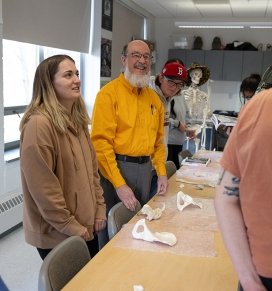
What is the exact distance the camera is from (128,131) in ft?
7.66

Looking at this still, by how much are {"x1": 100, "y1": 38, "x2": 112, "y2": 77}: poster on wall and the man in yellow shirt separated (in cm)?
343

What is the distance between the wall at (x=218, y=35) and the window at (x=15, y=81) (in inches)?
179

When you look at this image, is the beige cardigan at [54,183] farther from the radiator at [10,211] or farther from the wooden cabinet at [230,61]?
the wooden cabinet at [230,61]

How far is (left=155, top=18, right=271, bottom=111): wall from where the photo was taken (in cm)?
801

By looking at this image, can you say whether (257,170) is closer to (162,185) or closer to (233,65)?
(162,185)

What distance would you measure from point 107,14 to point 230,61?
3.22 metres

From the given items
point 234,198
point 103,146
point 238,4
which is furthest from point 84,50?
point 234,198

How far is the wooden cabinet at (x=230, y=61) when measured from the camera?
25.3 feet

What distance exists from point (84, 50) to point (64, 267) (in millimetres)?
4469

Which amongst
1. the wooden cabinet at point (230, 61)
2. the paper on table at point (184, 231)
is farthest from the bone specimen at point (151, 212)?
the wooden cabinet at point (230, 61)

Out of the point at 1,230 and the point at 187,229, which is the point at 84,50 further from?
the point at 187,229

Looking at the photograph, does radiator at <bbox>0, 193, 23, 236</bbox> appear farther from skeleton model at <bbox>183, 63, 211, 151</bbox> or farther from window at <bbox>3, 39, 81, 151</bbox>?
skeleton model at <bbox>183, 63, 211, 151</bbox>

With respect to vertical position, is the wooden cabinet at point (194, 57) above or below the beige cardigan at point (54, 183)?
above

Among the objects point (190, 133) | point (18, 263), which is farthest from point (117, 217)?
point (190, 133)
